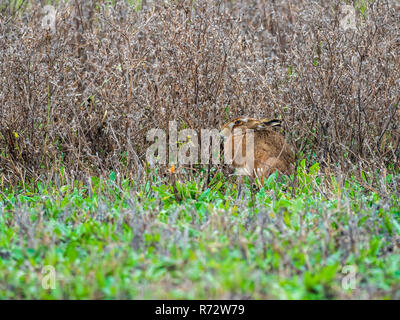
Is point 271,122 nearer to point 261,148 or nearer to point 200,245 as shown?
point 261,148

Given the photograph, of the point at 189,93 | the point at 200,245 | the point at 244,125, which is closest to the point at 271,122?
the point at 244,125

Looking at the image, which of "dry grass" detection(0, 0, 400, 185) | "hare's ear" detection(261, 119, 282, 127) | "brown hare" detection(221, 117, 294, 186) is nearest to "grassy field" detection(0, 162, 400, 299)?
"brown hare" detection(221, 117, 294, 186)

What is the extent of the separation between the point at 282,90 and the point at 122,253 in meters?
3.17

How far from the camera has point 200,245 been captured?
133 inches

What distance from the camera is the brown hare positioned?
5281 millimetres

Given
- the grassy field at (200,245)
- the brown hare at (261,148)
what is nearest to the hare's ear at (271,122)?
the brown hare at (261,148)

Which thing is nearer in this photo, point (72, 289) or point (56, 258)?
point (72, 289)

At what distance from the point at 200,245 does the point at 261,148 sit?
82.6 inches

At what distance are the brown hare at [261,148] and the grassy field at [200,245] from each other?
0.60 metres

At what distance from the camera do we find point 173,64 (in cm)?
556

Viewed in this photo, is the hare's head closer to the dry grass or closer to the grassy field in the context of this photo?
the dry grass
